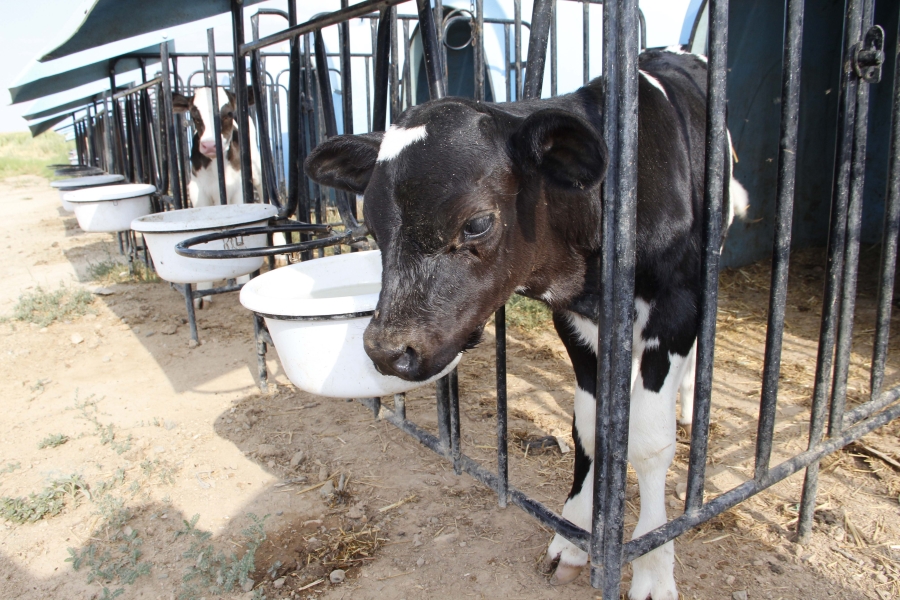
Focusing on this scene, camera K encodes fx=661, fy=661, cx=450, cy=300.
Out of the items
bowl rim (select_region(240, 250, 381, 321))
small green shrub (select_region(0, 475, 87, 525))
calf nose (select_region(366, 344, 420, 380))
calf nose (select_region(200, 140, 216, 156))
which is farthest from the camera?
calf nose (select_region(200, 140, 216, 156))

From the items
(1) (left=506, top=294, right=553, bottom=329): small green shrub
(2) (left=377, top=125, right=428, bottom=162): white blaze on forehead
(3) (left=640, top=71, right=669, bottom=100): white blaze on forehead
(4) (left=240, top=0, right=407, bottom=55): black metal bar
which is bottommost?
(1) (left=506, top=294, right=553, bottom=329): small green shrub

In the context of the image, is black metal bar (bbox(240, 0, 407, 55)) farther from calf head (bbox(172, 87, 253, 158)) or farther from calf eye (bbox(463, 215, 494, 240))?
calf head (bbox(172, 87, 253, 158))

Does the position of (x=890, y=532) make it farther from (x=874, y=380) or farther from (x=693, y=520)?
(x=693, y=520)

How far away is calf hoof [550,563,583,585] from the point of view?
6.72ft

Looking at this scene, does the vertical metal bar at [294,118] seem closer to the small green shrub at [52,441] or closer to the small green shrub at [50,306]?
the small green shrub at [52,441]

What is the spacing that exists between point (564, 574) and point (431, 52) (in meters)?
1.68

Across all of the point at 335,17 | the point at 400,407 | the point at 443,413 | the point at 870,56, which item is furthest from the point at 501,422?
the point at 335,17

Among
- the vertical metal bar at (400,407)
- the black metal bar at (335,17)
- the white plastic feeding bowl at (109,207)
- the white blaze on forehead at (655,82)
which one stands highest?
the black metal bar at (335,17)

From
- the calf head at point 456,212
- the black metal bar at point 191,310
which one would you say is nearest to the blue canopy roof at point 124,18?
the black metal bar at point 191,310

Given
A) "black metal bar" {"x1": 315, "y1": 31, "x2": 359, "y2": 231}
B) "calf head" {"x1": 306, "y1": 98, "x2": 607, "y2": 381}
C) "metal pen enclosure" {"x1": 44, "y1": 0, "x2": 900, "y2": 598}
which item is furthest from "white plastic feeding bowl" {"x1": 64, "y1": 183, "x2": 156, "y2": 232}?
"calf head" {"x1": 306, "y1": 98, "x2": 607, "y2": 381}

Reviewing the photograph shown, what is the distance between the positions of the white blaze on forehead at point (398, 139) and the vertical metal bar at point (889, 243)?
4.22 feet

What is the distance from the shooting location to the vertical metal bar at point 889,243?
1831 mm

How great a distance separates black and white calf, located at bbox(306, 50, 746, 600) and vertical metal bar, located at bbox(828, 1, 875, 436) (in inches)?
15.5

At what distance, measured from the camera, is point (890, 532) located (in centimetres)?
221
